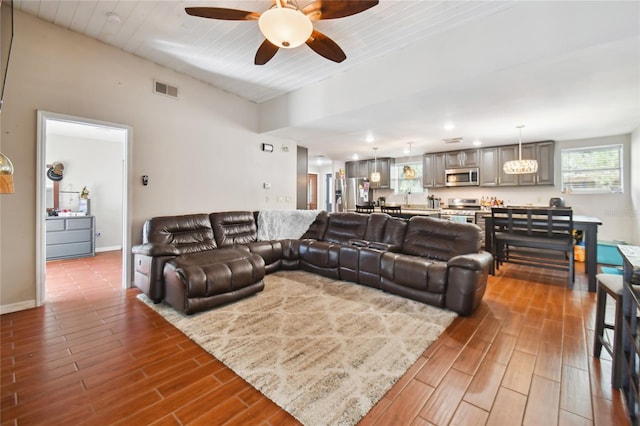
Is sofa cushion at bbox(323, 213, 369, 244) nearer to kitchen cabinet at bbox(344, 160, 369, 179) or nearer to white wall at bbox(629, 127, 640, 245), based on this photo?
kitchen cabinet at bbox(344, 160, 369, 179)

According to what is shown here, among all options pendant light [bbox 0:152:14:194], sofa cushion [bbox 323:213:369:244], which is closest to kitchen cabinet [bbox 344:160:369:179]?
sofa cushion [bbox 323:213:369:244]

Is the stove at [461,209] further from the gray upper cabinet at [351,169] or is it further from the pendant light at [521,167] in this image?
the gray upper cabinet at [351,169]

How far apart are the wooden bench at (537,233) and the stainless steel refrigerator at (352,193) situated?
4415mm

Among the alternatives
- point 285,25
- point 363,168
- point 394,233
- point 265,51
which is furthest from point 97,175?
point 363,168

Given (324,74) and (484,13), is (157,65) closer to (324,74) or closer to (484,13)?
(324,74)

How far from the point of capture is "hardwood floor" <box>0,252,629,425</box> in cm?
147

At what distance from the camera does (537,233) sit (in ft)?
13.3

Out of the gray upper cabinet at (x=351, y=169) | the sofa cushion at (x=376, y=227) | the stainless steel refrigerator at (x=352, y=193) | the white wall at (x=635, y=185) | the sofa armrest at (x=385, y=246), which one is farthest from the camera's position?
the gray upper cabinet at (x=351, y=169)

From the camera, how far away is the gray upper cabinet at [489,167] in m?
6.39

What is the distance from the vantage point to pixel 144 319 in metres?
2.62

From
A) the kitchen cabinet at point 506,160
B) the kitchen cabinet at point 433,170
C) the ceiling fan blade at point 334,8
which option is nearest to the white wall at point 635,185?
the kitchen cabinet at point 506,160

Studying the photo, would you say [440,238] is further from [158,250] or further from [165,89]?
[165,89]

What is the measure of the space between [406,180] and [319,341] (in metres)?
6.91

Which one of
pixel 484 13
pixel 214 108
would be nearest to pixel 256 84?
pixel 214 108
